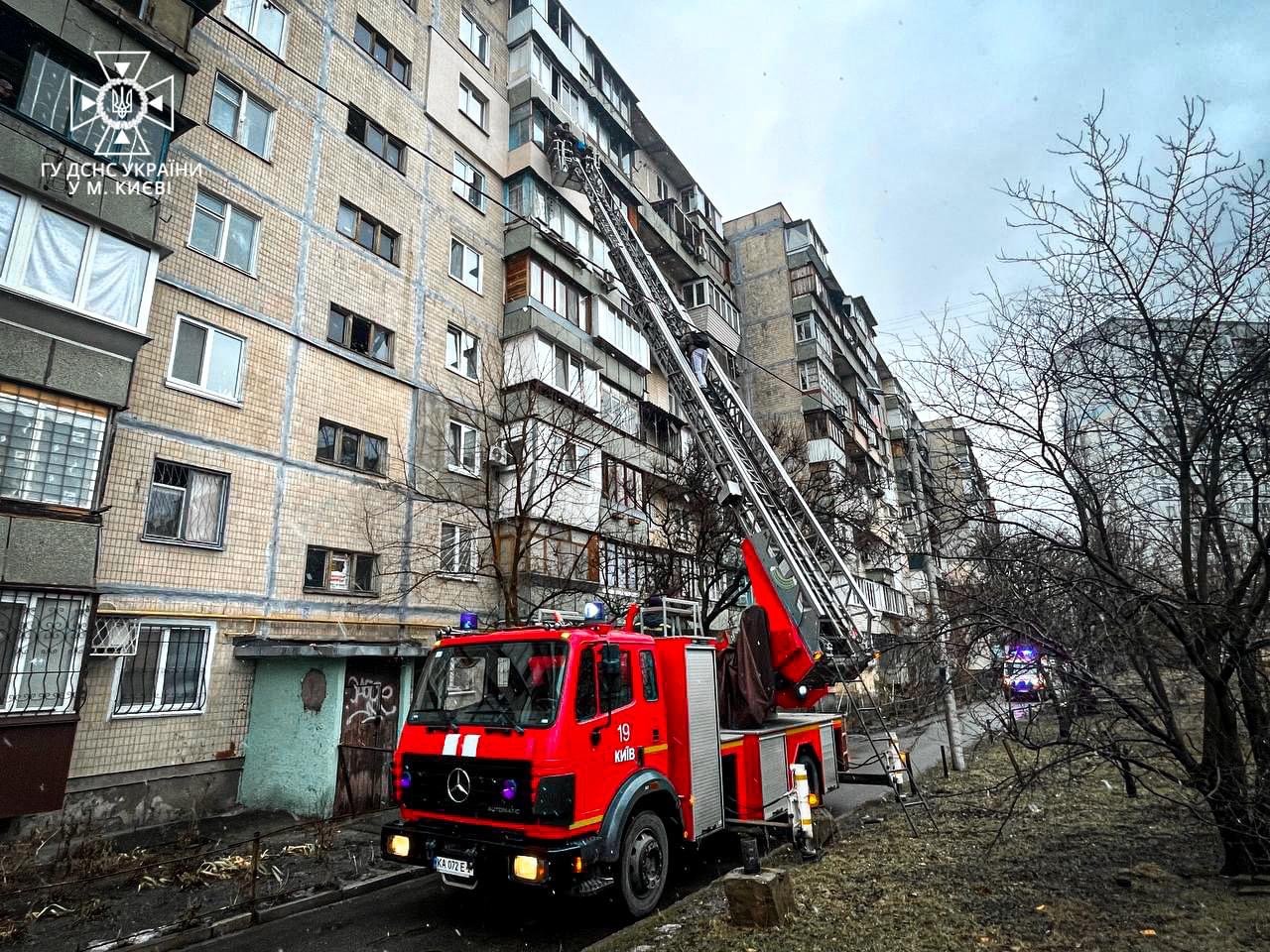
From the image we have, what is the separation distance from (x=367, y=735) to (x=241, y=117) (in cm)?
1214

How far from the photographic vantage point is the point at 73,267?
8.99 metres

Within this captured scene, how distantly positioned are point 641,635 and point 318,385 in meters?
9.46

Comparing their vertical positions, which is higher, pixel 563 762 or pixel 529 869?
pixel 563 762

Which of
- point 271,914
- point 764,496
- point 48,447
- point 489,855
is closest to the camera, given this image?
point 489,855

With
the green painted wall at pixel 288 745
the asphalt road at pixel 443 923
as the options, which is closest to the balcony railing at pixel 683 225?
the green painted wall at pixel 288 745

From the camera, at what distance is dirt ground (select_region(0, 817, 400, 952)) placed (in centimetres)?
634

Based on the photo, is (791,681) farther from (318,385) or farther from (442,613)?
(318,385)

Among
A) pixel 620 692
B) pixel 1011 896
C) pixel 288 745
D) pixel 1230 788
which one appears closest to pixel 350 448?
pixel 288 745

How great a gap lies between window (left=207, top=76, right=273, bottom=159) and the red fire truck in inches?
462

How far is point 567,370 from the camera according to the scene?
62.4 ft

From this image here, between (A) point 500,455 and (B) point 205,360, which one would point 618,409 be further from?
(B) point 205,360

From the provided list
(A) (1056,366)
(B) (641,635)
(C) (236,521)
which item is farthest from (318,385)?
(A) (1056,366)

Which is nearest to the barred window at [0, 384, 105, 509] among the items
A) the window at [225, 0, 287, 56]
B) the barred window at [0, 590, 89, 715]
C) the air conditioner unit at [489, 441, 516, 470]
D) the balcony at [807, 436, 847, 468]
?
the barred window at [0, 590, 89, 715]

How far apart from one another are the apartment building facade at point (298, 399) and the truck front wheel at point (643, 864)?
19.0 feet
